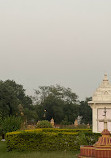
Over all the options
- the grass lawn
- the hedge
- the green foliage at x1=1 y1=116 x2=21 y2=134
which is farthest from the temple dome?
the grass lawn

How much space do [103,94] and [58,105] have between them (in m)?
45.5

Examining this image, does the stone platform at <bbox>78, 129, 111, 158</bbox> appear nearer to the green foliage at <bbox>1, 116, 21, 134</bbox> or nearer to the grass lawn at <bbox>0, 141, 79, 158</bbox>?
the grass lawn at <bbox>0, 141, 79, 158</bbox>

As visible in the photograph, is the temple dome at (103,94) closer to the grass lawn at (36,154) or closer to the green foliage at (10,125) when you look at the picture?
the green foliage at (10,125)

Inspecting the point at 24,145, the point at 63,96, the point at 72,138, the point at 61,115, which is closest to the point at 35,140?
the point at 24,145

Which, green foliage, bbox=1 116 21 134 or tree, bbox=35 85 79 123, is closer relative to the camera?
green foliage, bbox=1 116 21 134

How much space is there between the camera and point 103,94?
27172mm

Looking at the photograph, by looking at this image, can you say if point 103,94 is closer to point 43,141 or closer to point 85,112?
point 43,141

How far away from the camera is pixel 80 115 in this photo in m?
81.9

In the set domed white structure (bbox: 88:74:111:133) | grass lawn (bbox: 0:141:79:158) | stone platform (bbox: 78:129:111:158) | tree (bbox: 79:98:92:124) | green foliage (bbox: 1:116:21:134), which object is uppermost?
tree (bbox: 79:98:92:124)

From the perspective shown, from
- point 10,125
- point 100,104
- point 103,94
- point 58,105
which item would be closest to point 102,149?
point 100,104

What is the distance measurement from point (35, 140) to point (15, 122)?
13.6ft

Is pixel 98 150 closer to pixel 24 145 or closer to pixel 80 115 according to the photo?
pixel 24 145

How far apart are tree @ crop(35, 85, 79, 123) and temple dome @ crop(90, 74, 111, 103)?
143 feet

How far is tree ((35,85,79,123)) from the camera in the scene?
236 ft
